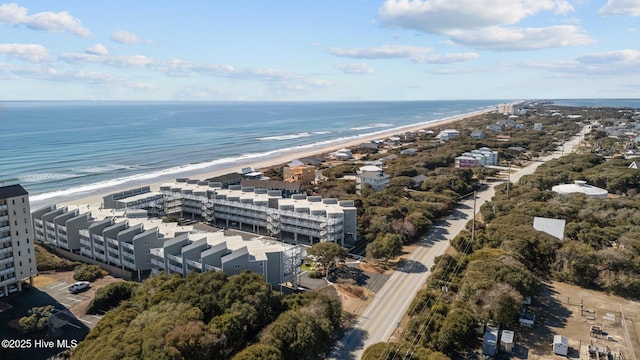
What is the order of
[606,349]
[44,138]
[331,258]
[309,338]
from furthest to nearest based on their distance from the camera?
[44,138]
[331,258]
[606,349]
[309,338]

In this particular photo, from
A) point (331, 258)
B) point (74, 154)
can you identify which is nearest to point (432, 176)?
point (331, 258)

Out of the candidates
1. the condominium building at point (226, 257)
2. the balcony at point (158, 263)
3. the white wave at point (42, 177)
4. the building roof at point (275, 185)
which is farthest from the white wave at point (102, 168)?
the condominium building at point (226, 257)

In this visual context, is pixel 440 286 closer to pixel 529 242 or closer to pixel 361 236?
pixel 529 242

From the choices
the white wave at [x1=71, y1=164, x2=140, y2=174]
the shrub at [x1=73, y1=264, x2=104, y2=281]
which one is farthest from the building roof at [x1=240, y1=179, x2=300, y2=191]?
the white wave at [x1=71, y1=164, x2=140, y2=174]

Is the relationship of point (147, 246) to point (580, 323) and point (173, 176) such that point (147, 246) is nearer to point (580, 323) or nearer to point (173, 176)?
point (580, 323)

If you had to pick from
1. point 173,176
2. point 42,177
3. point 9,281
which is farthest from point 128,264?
point 42,177

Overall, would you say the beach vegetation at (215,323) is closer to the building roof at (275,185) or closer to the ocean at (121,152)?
the building roof at (275,185)

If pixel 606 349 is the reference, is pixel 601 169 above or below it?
above
